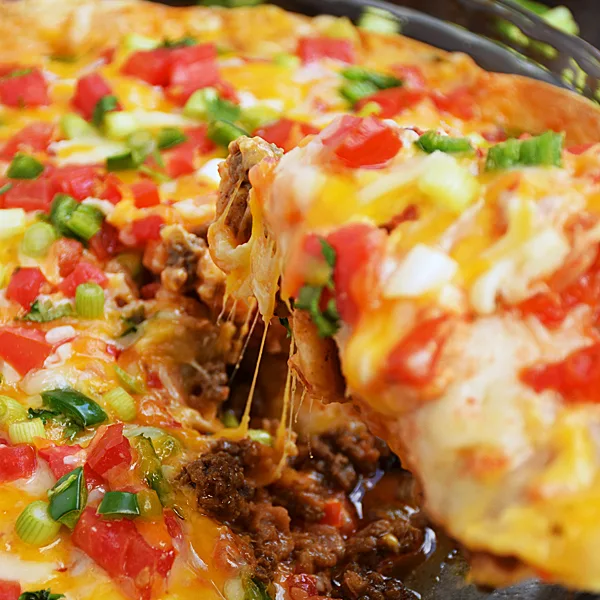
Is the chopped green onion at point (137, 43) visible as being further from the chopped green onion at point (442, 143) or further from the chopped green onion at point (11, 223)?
the chopped green onion at point (442, 143)

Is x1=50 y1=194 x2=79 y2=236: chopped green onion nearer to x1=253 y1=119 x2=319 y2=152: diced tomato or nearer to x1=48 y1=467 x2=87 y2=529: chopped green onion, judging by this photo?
x1=253 y1=119 x2=319 y2=152: diced tomato

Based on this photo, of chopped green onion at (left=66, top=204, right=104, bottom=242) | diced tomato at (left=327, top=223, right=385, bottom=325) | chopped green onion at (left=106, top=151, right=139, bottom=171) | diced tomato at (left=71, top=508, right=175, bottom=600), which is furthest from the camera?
chopped green onion at (left=106, top=151, right=139, bottom=171)

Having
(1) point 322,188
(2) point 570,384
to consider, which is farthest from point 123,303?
(2) point 570,384

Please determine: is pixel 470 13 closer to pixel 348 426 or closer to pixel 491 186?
pixel 348 426

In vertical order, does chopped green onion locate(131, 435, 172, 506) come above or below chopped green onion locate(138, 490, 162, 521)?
below

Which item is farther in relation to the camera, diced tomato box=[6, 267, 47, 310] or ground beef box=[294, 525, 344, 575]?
diced tomato box=[6, 267, 47, 310]

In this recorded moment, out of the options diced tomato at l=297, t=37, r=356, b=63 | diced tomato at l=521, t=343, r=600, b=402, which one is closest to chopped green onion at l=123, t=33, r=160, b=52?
diced tomato at l=297, t=37, r=356, b=63
